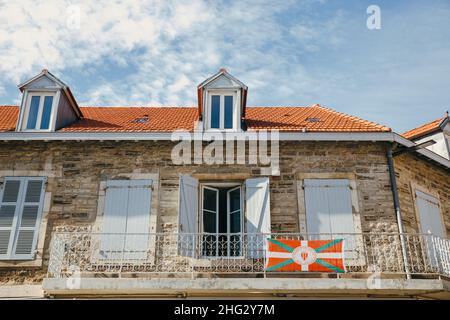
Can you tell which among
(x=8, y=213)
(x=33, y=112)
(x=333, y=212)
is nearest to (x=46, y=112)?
(x=33, y=112)

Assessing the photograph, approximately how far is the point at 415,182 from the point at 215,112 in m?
5.02

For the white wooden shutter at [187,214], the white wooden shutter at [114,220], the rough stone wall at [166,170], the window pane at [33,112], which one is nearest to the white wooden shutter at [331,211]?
the rough stone wall at [166,170]

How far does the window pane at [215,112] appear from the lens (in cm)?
1107

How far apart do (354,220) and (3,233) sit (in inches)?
294

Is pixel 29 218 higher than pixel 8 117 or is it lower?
lower

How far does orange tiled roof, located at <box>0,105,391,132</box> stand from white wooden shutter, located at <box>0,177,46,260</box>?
1.47 metres

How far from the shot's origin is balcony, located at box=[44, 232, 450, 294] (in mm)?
9211

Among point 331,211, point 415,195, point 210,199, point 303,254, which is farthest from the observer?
point 415,195

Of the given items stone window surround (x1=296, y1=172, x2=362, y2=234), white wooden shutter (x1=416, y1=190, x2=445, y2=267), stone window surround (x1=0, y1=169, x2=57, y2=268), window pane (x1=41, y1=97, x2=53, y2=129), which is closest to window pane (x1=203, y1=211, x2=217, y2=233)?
stone window surround (x1=296, y1=172, x2=362, y2=234)

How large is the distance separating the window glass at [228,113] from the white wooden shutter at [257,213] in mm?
1606

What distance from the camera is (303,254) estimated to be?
892 centimetres

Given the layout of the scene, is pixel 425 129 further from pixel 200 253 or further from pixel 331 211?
pixel 200 253

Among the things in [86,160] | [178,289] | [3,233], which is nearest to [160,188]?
[86,160]

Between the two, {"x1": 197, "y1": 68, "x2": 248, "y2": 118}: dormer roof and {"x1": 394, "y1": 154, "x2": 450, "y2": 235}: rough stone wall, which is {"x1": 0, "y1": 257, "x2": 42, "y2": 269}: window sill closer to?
{"x1": 197, "y1": 68, "x2": 248, "y2": 118}: dormer roof
